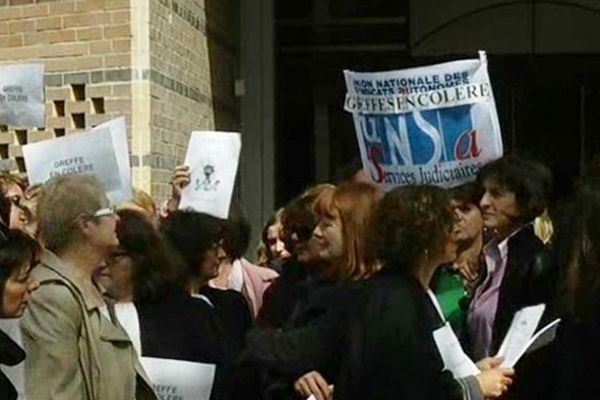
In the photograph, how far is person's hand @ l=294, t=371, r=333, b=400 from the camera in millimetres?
5246

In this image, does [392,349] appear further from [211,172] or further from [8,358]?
[211,172]

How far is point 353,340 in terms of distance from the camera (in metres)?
5.08

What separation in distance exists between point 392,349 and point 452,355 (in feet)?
1.35

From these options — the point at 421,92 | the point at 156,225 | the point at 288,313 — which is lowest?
the point at 288,313

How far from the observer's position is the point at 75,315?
5.46 metres

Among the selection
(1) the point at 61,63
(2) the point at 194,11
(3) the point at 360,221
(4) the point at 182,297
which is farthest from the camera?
(2) the point at 194,11

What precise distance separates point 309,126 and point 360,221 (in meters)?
8.81

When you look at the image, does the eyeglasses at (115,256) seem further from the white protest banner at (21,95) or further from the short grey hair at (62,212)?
the white protest banner at (21,95)

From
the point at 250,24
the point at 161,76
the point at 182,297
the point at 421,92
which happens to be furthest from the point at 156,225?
the point at 250,24

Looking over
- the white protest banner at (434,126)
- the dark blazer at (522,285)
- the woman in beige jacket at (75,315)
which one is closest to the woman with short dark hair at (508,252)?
the dark blazer at (522,285)

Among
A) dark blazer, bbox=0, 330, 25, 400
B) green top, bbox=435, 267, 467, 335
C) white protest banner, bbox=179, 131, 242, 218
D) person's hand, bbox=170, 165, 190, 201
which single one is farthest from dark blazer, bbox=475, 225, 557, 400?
person's hand, bbox=170, 165, 190, 201

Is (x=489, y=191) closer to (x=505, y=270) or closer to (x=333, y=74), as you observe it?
(x=505, y=270)

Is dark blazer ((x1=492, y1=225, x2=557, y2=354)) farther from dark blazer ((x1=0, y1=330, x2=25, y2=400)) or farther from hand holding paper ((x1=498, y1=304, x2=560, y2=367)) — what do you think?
dark blazer ((x1=0, y1=330, x2=25, y2=400))

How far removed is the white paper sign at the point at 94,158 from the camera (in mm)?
7051
